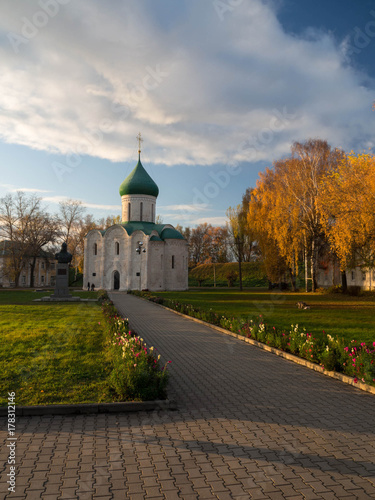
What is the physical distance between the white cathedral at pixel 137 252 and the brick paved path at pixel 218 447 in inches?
1272

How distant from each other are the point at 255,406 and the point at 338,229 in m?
15.1

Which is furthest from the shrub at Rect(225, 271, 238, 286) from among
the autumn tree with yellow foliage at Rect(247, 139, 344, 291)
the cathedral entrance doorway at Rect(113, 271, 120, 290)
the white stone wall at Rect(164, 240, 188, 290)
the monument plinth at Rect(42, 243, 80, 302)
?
the monument plinth at Rect(42, 243, 80, 302)

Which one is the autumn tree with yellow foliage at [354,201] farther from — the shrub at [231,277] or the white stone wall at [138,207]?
the shrub at [231,277]

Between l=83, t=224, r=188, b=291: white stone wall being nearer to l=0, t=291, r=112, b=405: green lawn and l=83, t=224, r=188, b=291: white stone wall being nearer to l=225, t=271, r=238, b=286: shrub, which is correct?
l=225, t=271, r=238, b=286: shrub

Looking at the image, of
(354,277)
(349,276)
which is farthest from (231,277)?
(354,277)

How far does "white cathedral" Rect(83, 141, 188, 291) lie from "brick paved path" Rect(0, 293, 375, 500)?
32304 mm

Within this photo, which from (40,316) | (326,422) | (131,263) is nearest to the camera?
(326,422)

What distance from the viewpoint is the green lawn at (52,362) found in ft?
19.1

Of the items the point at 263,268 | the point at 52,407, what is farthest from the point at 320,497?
the point at 263,268

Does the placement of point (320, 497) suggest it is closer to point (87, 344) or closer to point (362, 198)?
point (87, 344)

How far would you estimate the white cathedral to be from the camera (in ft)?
127

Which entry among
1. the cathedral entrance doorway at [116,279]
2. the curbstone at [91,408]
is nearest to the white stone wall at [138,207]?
the cathedral entrance doorway at [116,279]

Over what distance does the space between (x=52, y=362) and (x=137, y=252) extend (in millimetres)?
30410

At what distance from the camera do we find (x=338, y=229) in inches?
738
